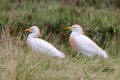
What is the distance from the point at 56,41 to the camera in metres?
7.38

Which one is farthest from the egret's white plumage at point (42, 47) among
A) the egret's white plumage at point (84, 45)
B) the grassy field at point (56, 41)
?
the egret's white plumage at point (84, 45)

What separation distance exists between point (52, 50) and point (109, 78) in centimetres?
208

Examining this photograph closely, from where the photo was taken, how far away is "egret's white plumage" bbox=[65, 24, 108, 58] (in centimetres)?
697

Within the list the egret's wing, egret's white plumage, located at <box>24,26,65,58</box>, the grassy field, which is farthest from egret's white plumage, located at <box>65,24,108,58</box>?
egret's white plumage, located at <box>24,26,65,58</box>

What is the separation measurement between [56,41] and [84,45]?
75 cm

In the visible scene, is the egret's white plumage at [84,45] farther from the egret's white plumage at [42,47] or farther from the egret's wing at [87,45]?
the egret's white plumage at [42,47]

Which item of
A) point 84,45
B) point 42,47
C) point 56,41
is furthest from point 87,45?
point 42,47

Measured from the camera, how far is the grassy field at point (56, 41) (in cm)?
481

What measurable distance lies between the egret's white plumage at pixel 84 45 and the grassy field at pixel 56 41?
0.25 metres

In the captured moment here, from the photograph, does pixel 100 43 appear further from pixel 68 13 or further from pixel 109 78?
pixel 109 78

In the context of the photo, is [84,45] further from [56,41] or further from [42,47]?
[42,47]

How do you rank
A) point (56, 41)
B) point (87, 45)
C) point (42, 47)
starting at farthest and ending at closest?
point (56, 41)
point (87, 45)
point (42, 47)

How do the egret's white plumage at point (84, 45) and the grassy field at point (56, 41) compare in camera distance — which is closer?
the grassy field at point (56, 41)

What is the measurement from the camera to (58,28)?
8648 mm
